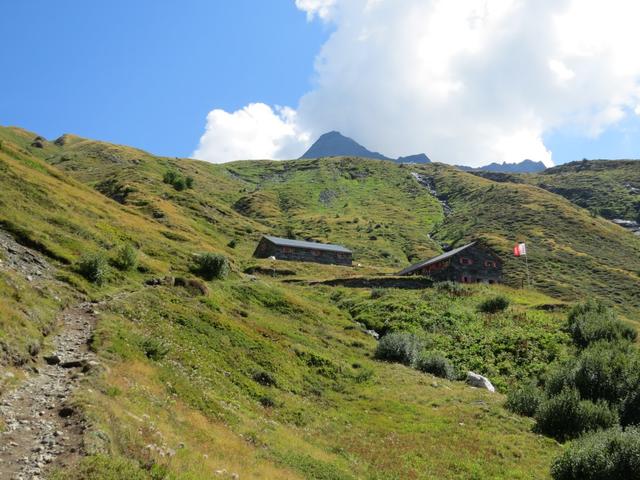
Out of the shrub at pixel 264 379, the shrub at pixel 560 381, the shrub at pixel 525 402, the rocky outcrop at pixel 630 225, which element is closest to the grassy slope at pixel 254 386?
the shrub at pixel 264 379

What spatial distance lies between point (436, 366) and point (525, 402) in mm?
10417

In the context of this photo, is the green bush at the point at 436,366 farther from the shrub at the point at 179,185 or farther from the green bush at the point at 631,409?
the shrub at the point at 179,185

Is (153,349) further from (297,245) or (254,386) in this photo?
(297,245)

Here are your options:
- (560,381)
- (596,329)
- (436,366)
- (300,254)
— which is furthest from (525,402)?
(300,254)

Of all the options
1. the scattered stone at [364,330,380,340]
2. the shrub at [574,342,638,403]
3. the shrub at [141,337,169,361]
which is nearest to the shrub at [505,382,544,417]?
the shrub at [574,342,638,403]

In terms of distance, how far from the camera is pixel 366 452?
24359 mm

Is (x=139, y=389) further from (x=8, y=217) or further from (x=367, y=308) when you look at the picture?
(x=367, y=308)

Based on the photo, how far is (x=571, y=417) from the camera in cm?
2977

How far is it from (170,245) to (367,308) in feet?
81.9

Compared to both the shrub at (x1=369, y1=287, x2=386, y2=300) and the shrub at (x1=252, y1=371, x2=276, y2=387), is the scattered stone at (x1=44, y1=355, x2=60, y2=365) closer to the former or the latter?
the shrub at (x1=252, y1=371, x2=276, y2=387)

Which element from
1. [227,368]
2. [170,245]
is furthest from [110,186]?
[227,368]

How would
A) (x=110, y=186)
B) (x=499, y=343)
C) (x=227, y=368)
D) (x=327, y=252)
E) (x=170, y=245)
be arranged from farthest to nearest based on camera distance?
(x=110, y=186) → (x=327, y=252) → (x=170, y=245) → (x=499, y=343) → (x=227, y=368)

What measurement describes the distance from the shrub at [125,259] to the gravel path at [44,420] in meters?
19.2

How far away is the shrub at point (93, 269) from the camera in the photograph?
1321 inches
